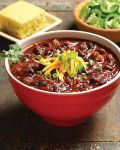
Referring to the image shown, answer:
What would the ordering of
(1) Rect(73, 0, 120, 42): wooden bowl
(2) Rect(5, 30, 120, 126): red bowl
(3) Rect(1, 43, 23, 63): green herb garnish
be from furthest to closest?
(1) Rect(73, 0, 120, 42): wooden bowl, (3) Rect(1, 43, 23, 63): green herb garnish, (2) Rect(5, 30, 120, 126): red bowl

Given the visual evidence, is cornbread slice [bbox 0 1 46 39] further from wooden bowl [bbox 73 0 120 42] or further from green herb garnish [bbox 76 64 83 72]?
green herb garnish [bbox 76 64 83 72]

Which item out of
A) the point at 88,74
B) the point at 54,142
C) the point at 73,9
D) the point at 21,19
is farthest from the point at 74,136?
the point at 73,9

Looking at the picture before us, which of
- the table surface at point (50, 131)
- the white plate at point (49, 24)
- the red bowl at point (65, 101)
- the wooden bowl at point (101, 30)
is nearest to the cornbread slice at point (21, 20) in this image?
the white plate at point (49, 24)

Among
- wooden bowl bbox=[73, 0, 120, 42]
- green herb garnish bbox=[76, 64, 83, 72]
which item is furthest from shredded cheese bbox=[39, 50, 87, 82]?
wooden bowl bbox=[73, 0, 120, 42]

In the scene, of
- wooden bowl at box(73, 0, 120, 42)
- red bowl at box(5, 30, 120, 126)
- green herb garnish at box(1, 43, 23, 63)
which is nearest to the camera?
red bowl at box(5, 30, 120, 126)

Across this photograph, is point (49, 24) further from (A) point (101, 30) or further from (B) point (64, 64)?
(B) point (64, 64)

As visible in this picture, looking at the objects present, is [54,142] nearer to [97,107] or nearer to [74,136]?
[74,136]

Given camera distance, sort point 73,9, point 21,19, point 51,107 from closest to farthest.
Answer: point 51,107, point 21,19, point 73,9
